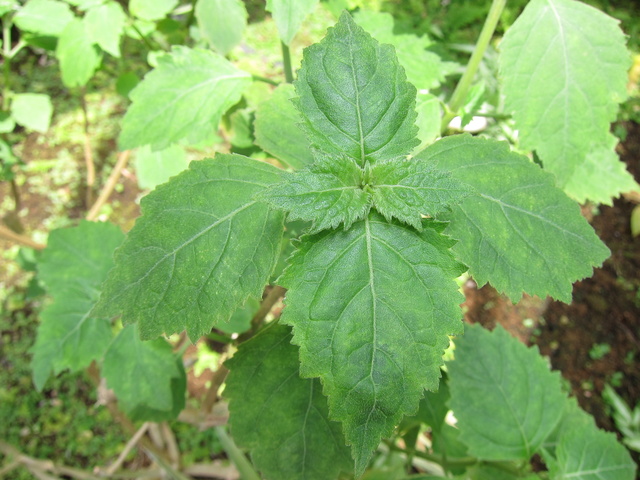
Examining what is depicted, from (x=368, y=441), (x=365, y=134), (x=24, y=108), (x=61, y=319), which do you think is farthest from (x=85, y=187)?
(x=368, y=441)

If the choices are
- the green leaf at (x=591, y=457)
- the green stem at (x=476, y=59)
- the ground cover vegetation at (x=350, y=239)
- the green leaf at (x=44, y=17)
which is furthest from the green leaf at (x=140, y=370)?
the green leaf at (x=44, y=17)

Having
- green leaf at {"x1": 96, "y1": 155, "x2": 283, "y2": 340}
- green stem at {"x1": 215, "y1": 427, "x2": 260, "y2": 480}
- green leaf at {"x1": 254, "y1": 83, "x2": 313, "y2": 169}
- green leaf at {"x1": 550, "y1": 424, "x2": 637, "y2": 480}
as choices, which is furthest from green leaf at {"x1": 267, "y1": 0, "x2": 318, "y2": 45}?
green leaf at {"x1": 550, "y1": 424, "x2": 637, "y2": 480}

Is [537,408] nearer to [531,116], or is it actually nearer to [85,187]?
[531,116]

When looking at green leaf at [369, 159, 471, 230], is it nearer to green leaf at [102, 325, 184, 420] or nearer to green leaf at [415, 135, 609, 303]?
green leaf at [415, 135, 609, 303]

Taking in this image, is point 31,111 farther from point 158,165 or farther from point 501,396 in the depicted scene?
point 501,396

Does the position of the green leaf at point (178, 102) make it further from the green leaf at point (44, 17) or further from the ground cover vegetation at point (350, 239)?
the green leaf at point (44, 17)

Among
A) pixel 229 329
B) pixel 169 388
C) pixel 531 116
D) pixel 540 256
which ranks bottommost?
pixel 169 388
